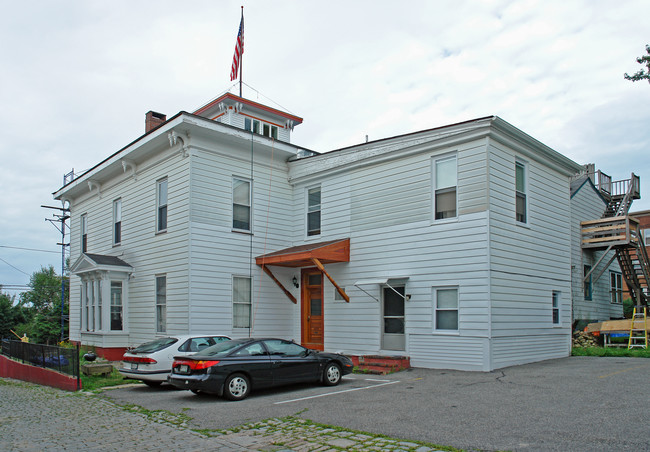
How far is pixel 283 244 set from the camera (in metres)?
19.8

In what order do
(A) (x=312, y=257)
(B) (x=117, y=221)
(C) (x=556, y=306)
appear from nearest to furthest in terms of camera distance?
(A) (x=312, y=257)
(C) (x=556, y=306)
(B) (x=117, y=221)

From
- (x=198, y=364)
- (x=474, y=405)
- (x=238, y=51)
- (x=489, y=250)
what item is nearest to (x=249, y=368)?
(x=198, y=364)

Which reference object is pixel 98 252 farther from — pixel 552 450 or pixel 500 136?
pixel 552 450

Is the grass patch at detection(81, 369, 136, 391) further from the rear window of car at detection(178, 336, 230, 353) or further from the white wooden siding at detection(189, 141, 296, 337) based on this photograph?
the white wooden siding at detection(189, 141, 296, 337)

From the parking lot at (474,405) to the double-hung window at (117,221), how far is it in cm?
997

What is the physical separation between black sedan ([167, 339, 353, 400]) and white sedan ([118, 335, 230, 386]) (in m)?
1.59

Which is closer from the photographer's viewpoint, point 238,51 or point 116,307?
point 116,307

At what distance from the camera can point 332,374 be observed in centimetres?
1266

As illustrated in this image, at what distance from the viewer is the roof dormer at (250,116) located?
958 inches

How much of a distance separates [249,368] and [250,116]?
52.6 feet

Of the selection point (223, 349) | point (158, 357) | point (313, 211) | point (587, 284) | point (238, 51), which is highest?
point (238, 51)

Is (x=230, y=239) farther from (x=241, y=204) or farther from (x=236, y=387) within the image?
(x=236, y=387)

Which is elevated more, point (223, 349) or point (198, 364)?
point (223, 349)

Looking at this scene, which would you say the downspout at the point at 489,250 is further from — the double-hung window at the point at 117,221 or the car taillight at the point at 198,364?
the double-hung window at the point at 117,221
